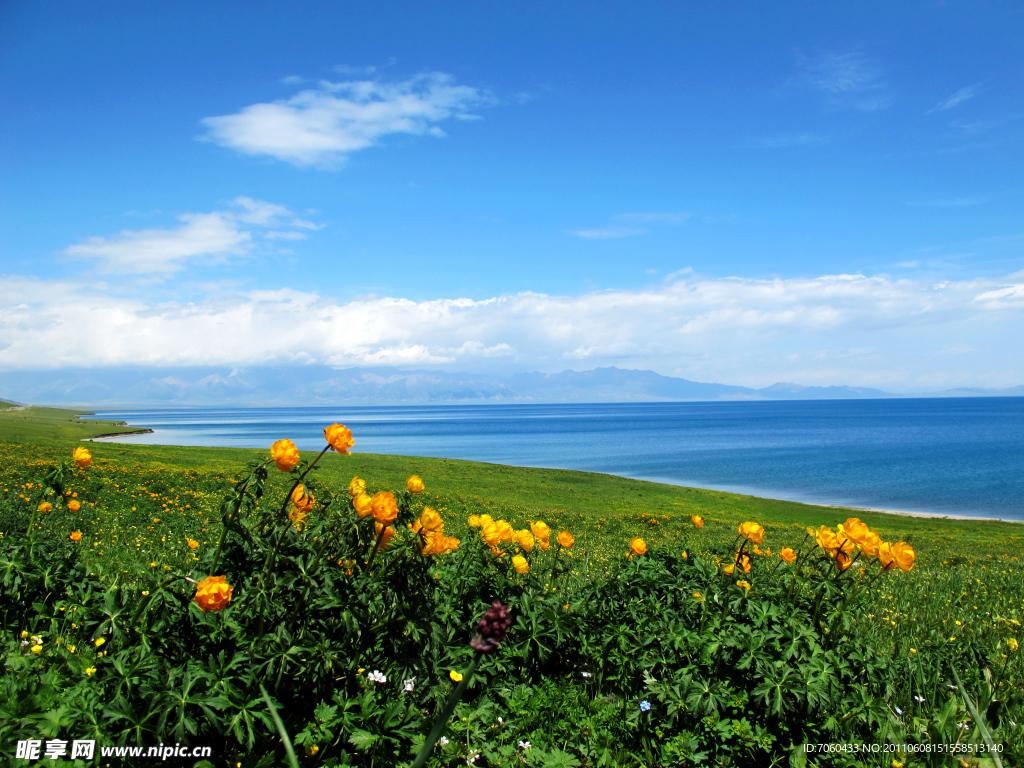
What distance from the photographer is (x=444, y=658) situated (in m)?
3.44

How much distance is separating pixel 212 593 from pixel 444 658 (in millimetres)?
1433

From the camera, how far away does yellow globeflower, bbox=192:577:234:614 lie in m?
2.72

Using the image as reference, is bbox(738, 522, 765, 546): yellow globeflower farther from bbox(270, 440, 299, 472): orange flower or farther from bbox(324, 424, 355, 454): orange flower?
bbox(270, 440, 299, 472): orange flower

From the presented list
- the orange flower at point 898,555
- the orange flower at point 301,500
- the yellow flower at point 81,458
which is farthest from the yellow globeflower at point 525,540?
the yellow flower at point 81,458

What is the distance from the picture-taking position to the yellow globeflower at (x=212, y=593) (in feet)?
8.93

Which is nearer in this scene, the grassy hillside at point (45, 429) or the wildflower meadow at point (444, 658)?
the wildflower meadow at point (444, 658)

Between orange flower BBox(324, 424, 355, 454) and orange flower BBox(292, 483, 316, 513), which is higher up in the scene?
orange flower BBox(324, 424, 355, 454)

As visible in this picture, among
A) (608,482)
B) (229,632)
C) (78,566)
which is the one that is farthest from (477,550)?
(608,482)

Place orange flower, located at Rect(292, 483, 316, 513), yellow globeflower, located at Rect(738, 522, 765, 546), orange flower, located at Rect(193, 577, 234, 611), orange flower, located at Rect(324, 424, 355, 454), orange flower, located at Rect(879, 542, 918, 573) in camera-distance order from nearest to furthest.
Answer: orange flower, located at Rect(193, 577, 234, 611) → orange flower, located at Rect(324, 424, 355, 454) → orange flower, located at Rect(292, 483, 316, 513) → orange flower, located at Rect(879, 542, 918, 573) → yellow globeflower, located at Rect(738, 522, 765, 546)

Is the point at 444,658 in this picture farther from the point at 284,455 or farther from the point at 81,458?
the point at 81,458

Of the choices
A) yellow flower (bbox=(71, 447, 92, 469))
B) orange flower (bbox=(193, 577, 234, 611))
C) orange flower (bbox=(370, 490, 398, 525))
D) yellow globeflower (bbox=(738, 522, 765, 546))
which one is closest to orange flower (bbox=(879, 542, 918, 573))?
yellow globeflower (bbox=(738, 522, 765, 546))

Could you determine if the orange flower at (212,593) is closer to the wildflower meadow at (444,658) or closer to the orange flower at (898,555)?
the wildflower meadow at (444,658)

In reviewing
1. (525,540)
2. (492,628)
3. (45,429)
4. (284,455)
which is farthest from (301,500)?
(45,429)

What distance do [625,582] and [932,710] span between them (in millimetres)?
2182
